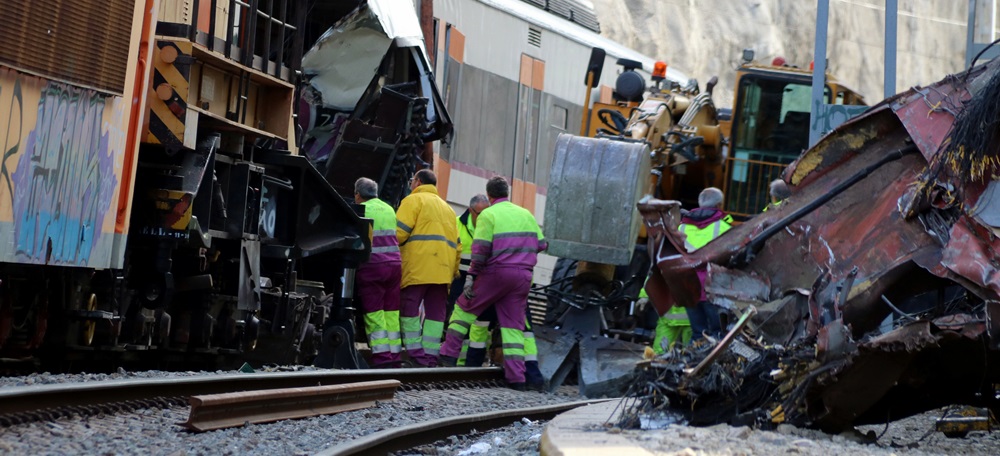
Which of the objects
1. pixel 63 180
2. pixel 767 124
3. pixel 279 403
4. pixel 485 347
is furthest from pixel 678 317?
pixel 63 180

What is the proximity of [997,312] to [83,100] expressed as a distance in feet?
17.4

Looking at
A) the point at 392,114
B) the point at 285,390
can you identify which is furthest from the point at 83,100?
the point at 392,114

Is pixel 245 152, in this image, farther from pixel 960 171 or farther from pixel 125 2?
pixel 960 171

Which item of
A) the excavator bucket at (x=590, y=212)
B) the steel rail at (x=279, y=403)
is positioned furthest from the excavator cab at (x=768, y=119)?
the steel rail at (x=279, y=403)

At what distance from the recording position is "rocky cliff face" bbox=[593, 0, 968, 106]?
4978 cm

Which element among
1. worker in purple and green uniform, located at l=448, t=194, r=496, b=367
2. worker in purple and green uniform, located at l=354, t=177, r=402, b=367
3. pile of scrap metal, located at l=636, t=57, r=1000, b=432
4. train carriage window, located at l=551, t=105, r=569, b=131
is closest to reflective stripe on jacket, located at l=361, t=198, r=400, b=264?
worker in purple and green uniform, located at l=354, t=177, r=402, b=367

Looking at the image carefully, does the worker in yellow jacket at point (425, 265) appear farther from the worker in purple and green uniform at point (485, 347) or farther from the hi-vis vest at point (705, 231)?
the hi-vis vest at point (705, 231)

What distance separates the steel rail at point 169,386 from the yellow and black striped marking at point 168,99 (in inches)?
69.9

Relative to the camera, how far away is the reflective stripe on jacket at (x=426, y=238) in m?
12.7

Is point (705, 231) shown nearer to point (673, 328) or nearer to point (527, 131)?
point (673, 328)

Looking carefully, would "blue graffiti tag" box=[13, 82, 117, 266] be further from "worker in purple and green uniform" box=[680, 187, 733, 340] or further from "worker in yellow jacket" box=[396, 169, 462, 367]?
"worker in purple and green uniform" box=[680, 187, 733, 340]

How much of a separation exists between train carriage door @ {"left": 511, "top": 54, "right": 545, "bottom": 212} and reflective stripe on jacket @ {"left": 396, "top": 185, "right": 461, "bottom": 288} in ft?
20.9

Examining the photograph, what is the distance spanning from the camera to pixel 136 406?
748 centimetres

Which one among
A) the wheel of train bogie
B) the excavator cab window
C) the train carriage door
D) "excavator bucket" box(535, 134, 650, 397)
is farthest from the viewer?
the train carriage door
